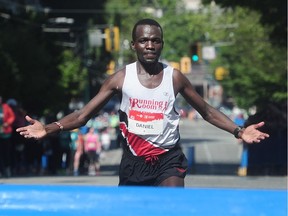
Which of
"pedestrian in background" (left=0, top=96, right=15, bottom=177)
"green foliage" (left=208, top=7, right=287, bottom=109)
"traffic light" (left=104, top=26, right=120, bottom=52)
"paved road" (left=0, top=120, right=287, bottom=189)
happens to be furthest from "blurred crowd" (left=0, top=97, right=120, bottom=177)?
"traffic light" (left=104, top=26, right=120, bottom=52)

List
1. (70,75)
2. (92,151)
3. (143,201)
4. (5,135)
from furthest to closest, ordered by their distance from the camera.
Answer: (70,75), (92,151), (5,135), (143,201)

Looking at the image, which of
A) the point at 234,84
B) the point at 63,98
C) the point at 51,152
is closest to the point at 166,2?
the point at 234,84

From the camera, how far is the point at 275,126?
77.6 feet

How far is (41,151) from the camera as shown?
25.2m

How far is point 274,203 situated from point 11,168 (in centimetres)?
1889

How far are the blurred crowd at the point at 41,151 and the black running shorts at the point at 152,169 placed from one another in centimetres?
1276

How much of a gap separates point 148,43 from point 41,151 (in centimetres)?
1847

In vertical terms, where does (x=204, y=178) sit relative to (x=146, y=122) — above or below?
below

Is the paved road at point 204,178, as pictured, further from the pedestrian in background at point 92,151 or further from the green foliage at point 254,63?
the green foliage at point 254,63

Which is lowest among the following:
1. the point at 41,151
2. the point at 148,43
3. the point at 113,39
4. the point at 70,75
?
the point at 70,75

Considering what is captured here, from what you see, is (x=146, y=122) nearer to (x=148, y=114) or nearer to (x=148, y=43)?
(x=148, y=114)

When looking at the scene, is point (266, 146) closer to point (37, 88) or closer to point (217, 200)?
point (37, 88)

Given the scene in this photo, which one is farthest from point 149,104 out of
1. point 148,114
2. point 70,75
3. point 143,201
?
point 70,75

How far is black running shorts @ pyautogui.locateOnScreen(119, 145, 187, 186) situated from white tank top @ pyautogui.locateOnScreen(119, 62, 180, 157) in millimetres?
46
